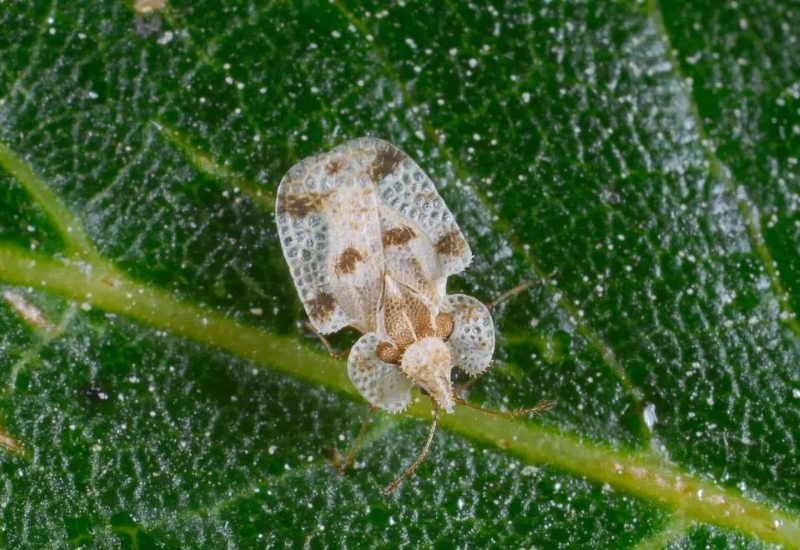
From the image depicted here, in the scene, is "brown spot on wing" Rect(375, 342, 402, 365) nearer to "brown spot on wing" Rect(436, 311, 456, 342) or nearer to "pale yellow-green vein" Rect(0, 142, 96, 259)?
"brown spot on wing" Rect(436, 311, 456, 342)

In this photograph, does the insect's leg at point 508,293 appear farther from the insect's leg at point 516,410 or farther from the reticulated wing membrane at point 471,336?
the insect's leg at point 516,410

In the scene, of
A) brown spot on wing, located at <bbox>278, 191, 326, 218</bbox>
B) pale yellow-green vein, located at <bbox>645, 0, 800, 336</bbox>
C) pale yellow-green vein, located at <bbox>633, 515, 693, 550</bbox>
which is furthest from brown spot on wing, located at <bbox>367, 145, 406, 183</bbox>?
pale yellow-green vein, located at <bbox>633, 515, 693, 550</bbox>

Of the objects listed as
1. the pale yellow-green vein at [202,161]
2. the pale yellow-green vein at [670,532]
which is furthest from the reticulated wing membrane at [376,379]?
the pale yellow-green vein at [670,532]

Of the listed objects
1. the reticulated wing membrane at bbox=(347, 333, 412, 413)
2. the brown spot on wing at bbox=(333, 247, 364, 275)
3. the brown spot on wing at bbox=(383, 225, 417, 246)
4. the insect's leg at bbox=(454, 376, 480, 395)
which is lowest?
the insect's leg at bbox=(454, 376, 480, 395)

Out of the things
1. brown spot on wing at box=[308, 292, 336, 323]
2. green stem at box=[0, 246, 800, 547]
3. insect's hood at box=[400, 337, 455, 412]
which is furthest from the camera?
brown spot on wing at box=[308, 292, 336, 323]

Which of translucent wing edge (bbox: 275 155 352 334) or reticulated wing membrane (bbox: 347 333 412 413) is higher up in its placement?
translucent wing edge (bbox: 275 155 352 334)

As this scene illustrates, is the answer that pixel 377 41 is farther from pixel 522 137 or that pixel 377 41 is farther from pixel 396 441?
pixel 396 441

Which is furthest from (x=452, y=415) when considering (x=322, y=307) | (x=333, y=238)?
(x=333, y=238)
